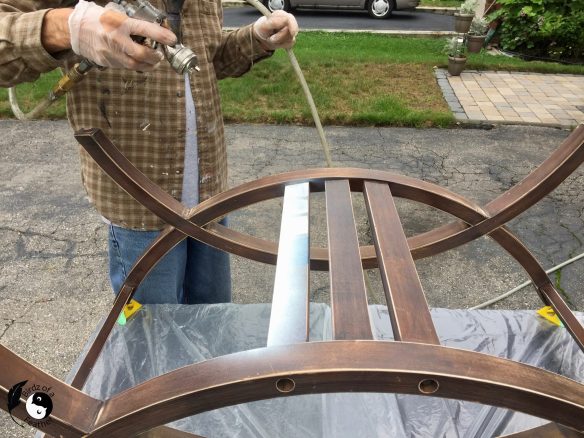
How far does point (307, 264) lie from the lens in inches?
34.3

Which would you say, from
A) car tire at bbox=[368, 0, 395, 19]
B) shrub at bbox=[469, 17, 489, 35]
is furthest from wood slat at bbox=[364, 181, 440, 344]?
car tire at bbox=[368, 0, 395, 19]

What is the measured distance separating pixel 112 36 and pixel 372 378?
601 millimetres

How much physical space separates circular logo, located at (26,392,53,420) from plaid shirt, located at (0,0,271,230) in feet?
2.04

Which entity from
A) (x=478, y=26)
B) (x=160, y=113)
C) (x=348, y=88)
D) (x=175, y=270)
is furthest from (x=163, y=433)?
(x=478, y=26)

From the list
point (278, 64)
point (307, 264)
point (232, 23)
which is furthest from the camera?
point (232, 23)

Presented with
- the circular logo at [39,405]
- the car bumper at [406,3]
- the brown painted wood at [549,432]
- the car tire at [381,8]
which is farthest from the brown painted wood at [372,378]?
the car bumper at [406,3]

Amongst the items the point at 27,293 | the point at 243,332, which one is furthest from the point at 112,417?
the point at 27,293

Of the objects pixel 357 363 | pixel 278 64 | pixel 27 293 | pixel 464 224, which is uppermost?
pixel 357 363

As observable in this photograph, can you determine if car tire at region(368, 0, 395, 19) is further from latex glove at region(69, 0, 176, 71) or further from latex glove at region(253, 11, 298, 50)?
latex glove at region(69, 0, 176, 71)

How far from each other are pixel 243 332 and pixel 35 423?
2.78 feet

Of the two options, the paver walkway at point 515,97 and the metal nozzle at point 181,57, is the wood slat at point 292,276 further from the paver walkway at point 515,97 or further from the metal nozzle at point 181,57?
the paver walkway at point 515,97

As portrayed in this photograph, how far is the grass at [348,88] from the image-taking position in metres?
3.97

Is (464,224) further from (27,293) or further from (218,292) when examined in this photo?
(27,293)

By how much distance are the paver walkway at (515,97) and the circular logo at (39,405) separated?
12.5ft
